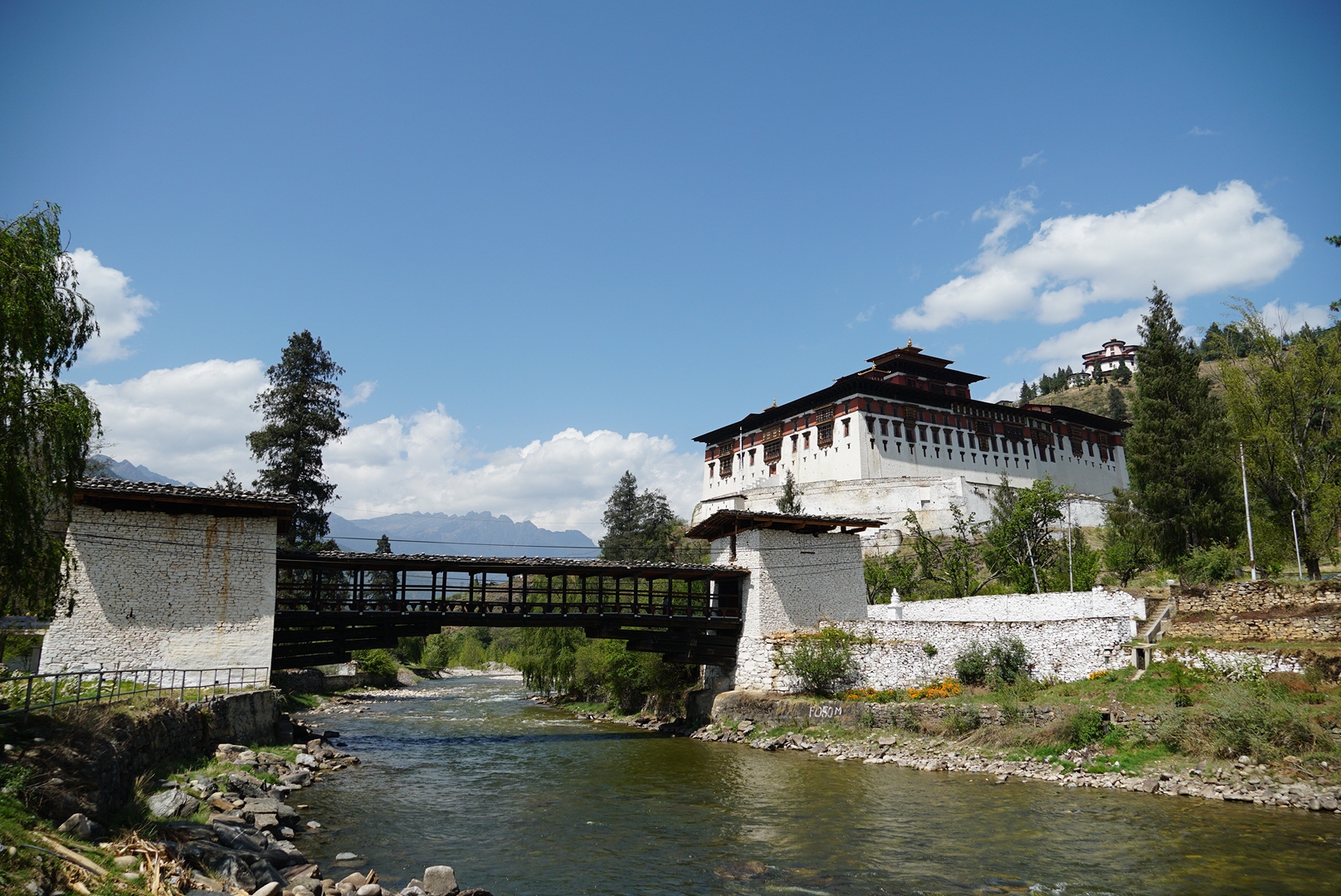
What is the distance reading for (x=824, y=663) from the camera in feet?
92.0

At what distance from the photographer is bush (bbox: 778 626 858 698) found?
28.1 m

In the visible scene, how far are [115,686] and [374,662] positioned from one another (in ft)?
126

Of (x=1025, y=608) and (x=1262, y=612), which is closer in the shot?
(x=1262, y=612)

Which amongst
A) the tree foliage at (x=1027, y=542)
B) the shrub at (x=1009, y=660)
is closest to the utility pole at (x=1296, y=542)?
the tree foliage at (x=1027, y=542)

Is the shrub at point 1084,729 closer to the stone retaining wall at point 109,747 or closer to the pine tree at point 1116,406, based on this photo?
the stone retaining wall at point 109,747

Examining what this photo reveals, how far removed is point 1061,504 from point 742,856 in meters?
58.2

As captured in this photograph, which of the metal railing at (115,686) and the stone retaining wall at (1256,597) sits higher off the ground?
the stone retaining wall at (1256,597)

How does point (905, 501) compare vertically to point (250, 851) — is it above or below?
above

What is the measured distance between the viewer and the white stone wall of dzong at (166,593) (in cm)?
2117

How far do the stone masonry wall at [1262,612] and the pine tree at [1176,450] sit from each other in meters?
9.80

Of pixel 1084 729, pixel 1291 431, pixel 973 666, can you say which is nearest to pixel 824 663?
pixel 973 666

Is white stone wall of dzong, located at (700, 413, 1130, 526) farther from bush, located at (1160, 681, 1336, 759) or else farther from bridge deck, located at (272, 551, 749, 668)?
bush, located at (1160, 681, 1336, 759)

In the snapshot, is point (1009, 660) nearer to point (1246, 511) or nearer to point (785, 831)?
point (1246, 511)

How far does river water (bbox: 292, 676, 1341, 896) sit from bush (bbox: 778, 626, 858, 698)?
4.70 meters
